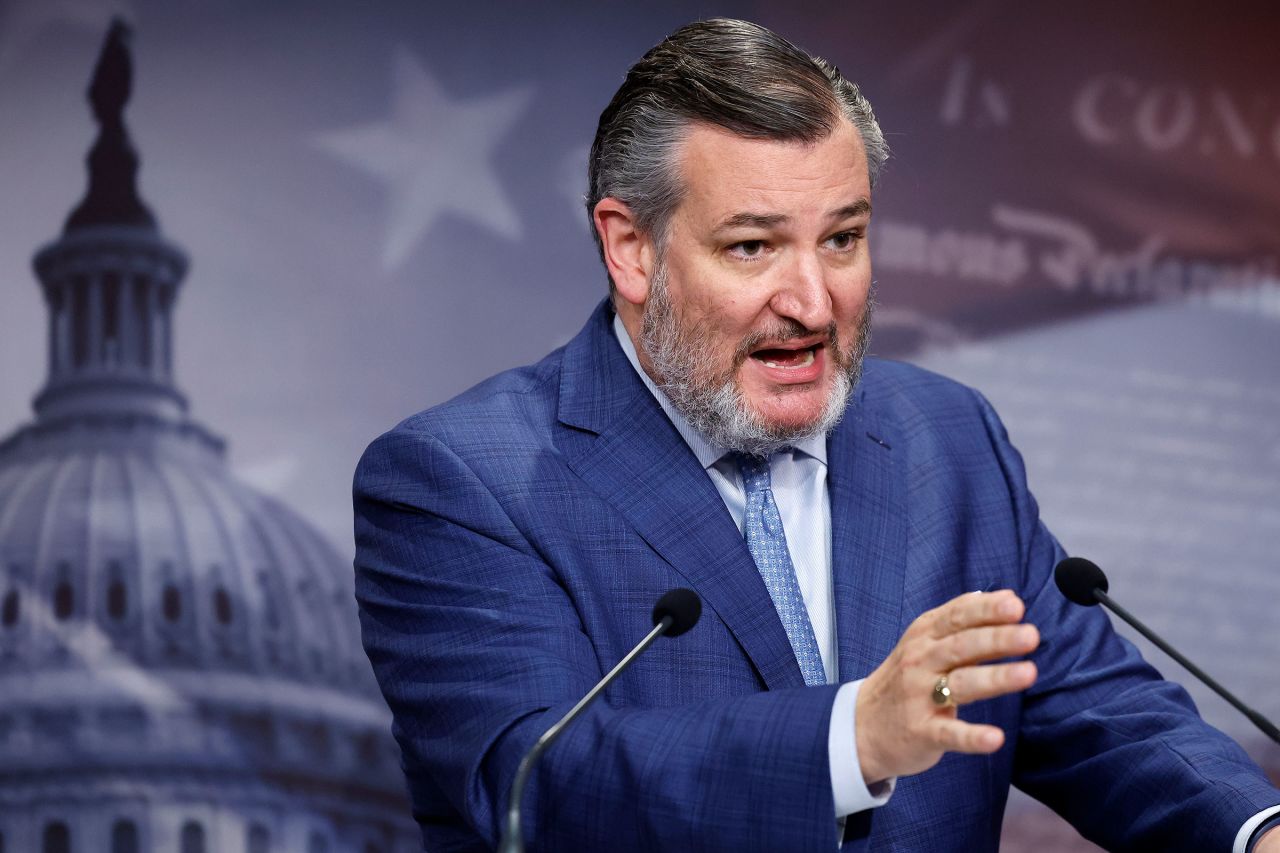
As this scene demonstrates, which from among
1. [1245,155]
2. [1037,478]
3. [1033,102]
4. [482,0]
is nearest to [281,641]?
[482,0]

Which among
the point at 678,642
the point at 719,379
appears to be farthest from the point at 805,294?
the point at 678,642

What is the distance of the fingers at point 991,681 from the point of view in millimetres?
1287

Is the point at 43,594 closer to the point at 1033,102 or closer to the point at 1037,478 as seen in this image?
the point at 1037,478

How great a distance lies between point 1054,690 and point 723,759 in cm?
60

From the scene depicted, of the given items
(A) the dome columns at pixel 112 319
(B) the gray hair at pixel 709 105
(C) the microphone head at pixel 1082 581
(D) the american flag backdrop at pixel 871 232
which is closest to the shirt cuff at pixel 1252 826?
(C) the microphone head at pixel 1082 581

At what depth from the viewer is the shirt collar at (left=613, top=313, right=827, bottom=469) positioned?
194cm

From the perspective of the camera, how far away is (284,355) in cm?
346

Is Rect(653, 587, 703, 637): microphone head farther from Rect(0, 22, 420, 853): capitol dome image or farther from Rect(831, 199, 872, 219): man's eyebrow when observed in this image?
Rect(0, 22, 420, 853): capitol dome image

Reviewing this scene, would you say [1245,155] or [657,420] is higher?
[1245,155]

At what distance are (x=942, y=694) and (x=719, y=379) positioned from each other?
66 cm

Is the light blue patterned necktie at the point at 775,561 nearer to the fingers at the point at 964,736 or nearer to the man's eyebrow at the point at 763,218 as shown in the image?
the man's eyebrow at the point at 763,218

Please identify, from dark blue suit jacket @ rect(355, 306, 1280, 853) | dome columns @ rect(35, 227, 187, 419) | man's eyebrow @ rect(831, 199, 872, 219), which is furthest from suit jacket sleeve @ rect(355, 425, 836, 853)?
dome columns @ rect(35, 227, 187, 419)

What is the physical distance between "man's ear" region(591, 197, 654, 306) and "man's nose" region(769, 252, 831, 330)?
24 cm

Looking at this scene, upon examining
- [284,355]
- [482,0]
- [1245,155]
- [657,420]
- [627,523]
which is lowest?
[627,523]
